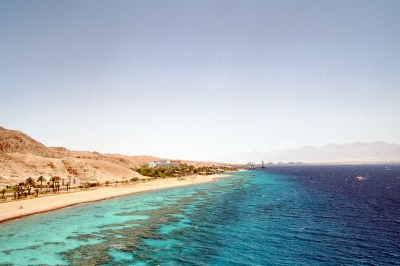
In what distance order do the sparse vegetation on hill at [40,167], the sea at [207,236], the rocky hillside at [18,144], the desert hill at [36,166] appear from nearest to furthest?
the sea at [207,236], the sparse vegetation on hill at [40,167], the desert hill at [36,166], the rocky hillside at [18,144]

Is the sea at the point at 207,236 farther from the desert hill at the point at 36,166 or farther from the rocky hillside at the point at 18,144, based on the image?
the rocky hillside at the point at 18,144

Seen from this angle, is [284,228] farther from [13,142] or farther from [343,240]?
[13,142]

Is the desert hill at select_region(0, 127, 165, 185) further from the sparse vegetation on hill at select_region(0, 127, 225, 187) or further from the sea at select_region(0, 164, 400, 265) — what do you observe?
the sea at select_region(0, 164, 400, 265)

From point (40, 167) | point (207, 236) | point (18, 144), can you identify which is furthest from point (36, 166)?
point (207, 236)

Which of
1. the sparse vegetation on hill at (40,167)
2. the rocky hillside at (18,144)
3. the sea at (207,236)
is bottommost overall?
the sea at (207,236)

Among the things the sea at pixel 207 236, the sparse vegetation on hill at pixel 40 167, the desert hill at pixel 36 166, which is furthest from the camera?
the desert hill at pixel 36 166

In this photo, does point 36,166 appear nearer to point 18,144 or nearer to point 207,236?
point 18,144

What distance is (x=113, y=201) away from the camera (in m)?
77.1

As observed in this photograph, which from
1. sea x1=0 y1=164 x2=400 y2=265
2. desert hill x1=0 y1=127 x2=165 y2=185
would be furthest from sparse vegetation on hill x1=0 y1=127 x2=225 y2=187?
sea x1=0 y1=164 x2=400 y2=265

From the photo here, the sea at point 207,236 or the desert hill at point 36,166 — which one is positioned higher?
the desert hill at point 36,166

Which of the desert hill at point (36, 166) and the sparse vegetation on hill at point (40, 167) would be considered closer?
the sparse vegetation on hill at point (40, 167)

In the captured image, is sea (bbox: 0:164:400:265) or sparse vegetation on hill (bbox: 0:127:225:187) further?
sparse vegetation on hill (bbox: 0:127:225:187)

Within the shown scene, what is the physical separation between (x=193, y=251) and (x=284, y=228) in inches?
776

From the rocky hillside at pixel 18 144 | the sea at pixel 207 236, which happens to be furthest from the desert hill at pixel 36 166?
the sea at pixel 207 236
